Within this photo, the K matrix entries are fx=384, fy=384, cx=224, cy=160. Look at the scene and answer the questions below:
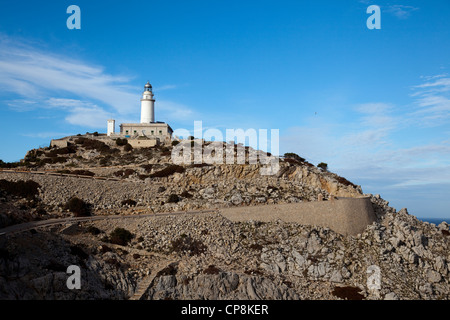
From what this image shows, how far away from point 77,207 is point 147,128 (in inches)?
1455

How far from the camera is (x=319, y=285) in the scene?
1330 inches

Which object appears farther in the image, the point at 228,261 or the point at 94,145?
the point at 94,145

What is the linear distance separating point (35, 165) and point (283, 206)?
38.5 meters

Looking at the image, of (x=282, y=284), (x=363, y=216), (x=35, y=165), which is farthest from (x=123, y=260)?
(x=35, y=165)

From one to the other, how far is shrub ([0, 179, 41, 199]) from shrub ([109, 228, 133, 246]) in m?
11.8

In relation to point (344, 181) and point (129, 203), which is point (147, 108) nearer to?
point (129, 203)

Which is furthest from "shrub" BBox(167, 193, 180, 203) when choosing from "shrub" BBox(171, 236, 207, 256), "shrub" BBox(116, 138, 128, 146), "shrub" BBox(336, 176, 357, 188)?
"shrub" BBox(116, 138, 128, 146)

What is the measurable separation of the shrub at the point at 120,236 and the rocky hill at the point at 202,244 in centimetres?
9

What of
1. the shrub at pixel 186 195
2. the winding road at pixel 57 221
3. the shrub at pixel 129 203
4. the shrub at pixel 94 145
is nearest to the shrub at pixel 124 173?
the shrub at pixel 129 203

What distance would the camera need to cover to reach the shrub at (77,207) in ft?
133

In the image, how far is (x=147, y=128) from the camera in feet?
250

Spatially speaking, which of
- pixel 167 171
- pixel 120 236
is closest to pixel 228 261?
pixel 120 236

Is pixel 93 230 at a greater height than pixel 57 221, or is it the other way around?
pixel 57 221

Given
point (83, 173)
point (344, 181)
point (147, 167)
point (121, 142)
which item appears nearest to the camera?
point (83, 173)
